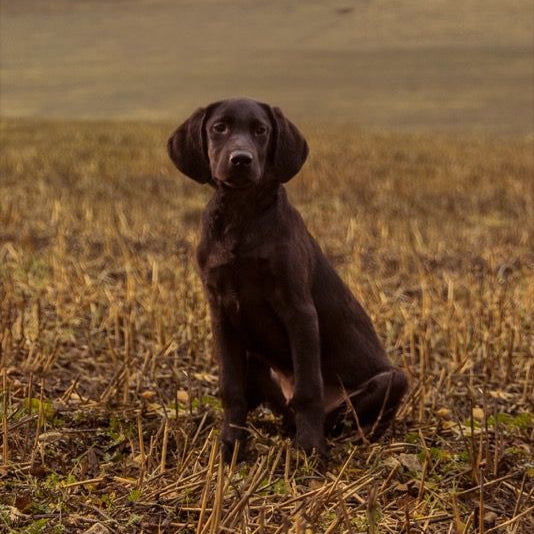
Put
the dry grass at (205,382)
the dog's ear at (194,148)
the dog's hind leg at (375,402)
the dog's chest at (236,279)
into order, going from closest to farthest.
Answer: the dry grass at (205,382), the dog's chest at (236,279), the dog's ear at (194,148), the dog's hind leg at (375,402)

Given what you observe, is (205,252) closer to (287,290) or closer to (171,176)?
(287,290)

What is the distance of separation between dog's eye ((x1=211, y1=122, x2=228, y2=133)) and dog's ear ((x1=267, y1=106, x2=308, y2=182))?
0.68ft

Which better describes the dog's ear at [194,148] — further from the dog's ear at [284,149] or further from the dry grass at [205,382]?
the dry grass at [205,382]

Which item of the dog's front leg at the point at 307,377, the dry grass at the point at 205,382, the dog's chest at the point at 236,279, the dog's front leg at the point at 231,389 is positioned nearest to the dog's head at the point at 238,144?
the dog's chest at the point at 236,279

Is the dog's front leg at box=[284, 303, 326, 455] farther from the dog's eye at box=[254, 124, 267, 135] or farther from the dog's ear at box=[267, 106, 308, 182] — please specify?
the dog's eye at box=[254, 124, 267, 135]

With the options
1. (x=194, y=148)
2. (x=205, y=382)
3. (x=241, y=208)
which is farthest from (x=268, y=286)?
(x=205, y=382)

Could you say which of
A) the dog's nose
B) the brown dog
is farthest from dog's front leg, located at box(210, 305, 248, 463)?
the dog's nose

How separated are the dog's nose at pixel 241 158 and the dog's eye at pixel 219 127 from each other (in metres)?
0.26

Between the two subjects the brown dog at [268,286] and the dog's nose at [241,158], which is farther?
the brown dog at [268,286]

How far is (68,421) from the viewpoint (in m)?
4.54

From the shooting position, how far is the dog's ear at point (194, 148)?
13.5 feet

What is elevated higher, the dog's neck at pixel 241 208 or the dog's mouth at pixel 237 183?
the dog's mouth at pixel 237 183

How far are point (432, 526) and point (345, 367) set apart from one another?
39.0 inches

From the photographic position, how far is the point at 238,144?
382 centimetres
